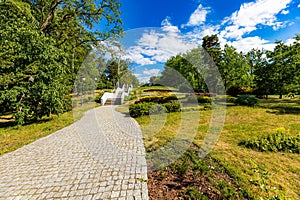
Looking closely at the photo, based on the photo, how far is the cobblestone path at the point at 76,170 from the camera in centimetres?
270

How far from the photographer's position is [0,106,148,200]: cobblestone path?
2.70 metres

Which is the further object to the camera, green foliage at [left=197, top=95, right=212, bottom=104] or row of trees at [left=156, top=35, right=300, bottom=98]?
green foliage at [left=197, top=95, right=212, bottom=104]

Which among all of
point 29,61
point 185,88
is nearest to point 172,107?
point 185,88

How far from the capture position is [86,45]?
13742mm

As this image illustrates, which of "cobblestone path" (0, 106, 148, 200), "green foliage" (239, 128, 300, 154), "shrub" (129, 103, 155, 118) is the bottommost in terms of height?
"cobblestone path" (0, 106, 148, 200)

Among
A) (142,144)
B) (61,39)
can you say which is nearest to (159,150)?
(142,144)

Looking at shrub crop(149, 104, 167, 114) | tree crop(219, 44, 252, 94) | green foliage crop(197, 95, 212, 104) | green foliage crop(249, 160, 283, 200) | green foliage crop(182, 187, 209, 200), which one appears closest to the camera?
green foliage crop(249, 160, 283, 200)

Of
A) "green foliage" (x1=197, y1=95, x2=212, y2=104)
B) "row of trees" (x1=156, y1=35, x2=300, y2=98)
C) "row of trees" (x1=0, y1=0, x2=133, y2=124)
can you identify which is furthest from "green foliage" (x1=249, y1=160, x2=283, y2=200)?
"green foliage" (x1=197, y1=95, x2=212, y2=104)

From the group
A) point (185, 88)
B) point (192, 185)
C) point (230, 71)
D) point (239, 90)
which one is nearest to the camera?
point (192, 185)

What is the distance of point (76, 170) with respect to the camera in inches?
138

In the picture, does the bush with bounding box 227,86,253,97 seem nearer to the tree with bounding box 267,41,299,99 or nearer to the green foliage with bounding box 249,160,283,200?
the tree with bounding box 267,41,299,99

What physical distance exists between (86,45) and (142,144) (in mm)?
12496

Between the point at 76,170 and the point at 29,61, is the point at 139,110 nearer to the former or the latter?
the point at 76,170

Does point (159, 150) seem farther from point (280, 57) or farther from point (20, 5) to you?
point (280, 57)
